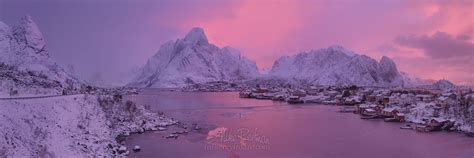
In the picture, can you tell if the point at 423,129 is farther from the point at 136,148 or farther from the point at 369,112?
the point at 136,148

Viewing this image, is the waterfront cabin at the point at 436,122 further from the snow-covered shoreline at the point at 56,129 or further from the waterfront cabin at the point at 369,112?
the snow-covered shoreline at the point at 56,129

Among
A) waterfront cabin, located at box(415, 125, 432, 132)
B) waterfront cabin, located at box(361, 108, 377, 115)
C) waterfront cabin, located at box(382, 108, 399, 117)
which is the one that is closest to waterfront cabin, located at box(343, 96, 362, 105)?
waterfront cabin, located at box(361, 108, 377, 115)

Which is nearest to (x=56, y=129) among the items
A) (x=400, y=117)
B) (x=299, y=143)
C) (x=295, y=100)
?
(x=299, y=143)

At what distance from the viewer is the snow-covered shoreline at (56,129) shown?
16.7 meters

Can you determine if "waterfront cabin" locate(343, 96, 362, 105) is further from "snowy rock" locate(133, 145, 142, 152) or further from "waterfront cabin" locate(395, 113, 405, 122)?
"snowy rock" locate(133, 145, 142, 152)

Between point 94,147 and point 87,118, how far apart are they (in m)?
6.32

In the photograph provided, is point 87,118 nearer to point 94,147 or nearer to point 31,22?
point 94,147

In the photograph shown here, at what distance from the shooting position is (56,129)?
20.2 metres

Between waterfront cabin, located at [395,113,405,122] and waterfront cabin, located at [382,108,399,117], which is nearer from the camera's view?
waterfront cabin, located at [395,113,405,122]

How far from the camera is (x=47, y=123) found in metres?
20.1

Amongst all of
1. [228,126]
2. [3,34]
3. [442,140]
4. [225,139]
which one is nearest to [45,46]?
[3,34]

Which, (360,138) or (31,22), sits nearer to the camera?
(360,138)

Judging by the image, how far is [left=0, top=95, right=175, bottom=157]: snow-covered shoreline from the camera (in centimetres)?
1666

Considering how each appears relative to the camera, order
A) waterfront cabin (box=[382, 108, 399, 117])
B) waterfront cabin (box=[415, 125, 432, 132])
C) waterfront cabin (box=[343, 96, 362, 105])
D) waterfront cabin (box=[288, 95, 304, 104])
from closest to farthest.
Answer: waterfront cabin (box=[415, 125, 432, 132])
waterfront cabin (box=[382, 108, 399, 117])
waterfront cabin (box=[343, 96, 362, 105])
waterfront cabin (box=[288, 95, 304, 104])
